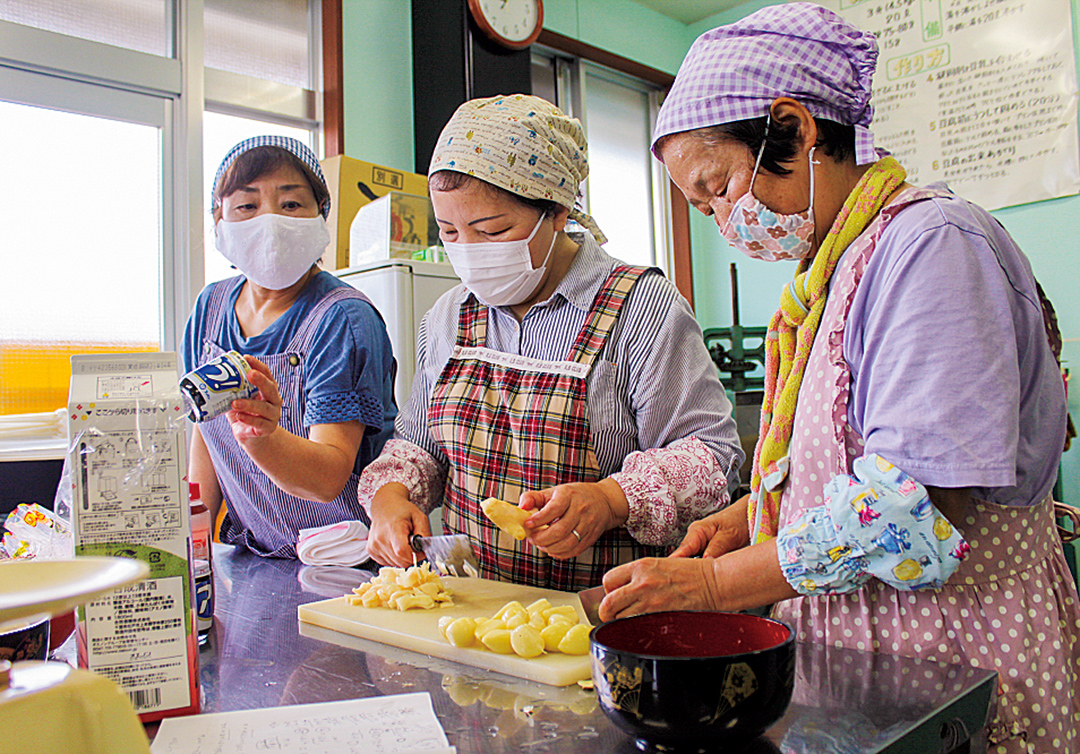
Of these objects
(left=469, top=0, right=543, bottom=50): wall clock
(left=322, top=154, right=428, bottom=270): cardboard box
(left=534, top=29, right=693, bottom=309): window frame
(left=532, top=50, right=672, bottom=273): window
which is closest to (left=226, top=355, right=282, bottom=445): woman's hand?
(left=322, top=154, right=428, bottom=270): cardboard box

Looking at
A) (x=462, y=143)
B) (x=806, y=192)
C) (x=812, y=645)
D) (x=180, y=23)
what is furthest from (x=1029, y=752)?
(x=180, y=23)

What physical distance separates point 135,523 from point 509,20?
133 inches

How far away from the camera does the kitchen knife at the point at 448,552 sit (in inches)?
51.5

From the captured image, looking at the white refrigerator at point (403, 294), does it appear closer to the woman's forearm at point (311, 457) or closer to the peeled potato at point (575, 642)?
the woman's forearm at point (311, 457)

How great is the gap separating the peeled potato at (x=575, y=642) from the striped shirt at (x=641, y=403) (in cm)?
36

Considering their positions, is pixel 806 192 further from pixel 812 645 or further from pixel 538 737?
pixel 538 737

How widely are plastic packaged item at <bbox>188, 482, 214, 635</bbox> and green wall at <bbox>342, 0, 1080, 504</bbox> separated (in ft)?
9.30

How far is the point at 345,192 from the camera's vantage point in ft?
9.82

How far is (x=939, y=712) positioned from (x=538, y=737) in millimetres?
350

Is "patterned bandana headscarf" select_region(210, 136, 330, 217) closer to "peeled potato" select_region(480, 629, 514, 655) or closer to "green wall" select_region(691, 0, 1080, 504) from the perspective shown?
"peeled potato" select_region(480, 629, 514, 655)

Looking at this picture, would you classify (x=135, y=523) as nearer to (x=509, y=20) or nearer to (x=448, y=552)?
(x=448, y=552)

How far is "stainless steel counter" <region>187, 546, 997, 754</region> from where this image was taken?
67 cm

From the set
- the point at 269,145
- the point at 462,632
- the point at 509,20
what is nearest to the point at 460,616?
the point at 462,632

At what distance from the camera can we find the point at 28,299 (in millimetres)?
2840
